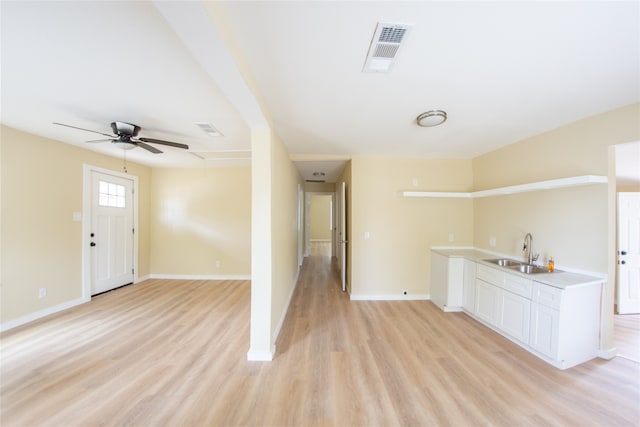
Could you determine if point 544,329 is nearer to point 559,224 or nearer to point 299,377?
point 559,224

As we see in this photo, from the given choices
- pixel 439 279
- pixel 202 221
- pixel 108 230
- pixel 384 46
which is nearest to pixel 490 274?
pixel 439 279

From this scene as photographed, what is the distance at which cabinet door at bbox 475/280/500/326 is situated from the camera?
2.63m

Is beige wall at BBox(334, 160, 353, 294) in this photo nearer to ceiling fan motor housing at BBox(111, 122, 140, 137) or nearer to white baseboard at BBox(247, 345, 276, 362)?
white baseboard at BBox(247, 345, 276, 362)

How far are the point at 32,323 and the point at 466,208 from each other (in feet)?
21.6

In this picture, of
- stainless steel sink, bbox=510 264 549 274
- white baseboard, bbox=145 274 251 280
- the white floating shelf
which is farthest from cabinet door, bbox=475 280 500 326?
white baseboard, bbox=145 274 251 280

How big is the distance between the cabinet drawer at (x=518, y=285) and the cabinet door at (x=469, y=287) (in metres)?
0.49

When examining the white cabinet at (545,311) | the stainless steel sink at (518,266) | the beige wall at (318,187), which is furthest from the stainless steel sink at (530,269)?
the beige wall at (318,187)

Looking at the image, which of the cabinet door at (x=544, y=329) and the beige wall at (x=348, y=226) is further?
the beige wall at (x=348, y=226)

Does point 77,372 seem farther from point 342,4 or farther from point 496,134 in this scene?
point 496,134

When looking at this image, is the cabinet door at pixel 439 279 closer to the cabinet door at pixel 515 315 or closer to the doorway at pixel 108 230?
the cabinet door at pixel 515 315

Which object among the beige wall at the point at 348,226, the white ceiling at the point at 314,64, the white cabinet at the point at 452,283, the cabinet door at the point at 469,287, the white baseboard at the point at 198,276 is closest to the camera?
the white ceiling at the point at 314,64

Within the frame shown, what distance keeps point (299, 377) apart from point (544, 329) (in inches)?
95.6

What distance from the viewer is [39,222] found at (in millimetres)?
2969

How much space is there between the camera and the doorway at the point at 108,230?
11.6ft
